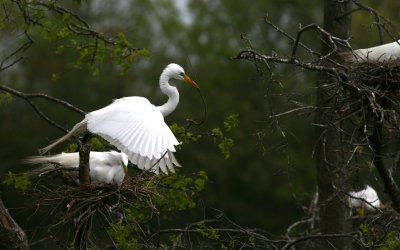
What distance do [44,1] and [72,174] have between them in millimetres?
2577

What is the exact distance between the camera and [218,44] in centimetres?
3797

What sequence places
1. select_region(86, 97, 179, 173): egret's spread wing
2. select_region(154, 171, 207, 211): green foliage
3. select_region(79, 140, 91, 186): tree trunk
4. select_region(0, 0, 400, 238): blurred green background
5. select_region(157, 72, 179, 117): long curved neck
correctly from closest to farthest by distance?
select_region(79, 140, 91, 186): tree trunk → select_region(86, 97, 179, 173): egret's spread wing → select_region(154, 171, 207, 211): green foliage → select_region(157, 72, 179, 117): long curved neck → select_region(0, 0, 400, 238): blurred green background

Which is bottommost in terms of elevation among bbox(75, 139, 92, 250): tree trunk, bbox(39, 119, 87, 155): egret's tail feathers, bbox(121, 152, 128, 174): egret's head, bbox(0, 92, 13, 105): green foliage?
bbox(75, 139, 92, 250): tree trunk

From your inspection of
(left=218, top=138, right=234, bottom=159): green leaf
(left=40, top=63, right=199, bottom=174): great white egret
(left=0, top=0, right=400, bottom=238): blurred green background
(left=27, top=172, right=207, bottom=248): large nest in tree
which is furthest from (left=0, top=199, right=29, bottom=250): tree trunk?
(left=0, top=0, right=400, bottom=238): blurred green background

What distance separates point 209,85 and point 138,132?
26.4m

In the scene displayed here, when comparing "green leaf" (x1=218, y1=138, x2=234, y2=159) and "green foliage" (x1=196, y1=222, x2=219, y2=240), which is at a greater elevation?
"green leaf" (x1=218, y1=138, x2=234, y2=159)

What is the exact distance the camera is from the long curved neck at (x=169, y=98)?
31.4 ft

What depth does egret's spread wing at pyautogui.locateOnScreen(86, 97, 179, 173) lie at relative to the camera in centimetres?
791

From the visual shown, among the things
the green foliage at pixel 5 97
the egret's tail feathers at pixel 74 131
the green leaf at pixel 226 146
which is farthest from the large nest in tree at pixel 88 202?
the green leaf at pixel 226 146

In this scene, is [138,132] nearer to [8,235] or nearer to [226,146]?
[8,235]

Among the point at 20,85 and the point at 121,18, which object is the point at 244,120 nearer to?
the point at 121,18

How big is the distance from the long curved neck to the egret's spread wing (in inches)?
27.2

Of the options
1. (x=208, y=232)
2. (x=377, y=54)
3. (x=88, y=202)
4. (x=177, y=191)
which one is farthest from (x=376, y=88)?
(x=88, y=202)

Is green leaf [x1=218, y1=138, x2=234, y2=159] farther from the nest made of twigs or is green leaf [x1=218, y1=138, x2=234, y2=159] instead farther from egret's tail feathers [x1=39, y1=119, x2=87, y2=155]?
the nest made of twigs
